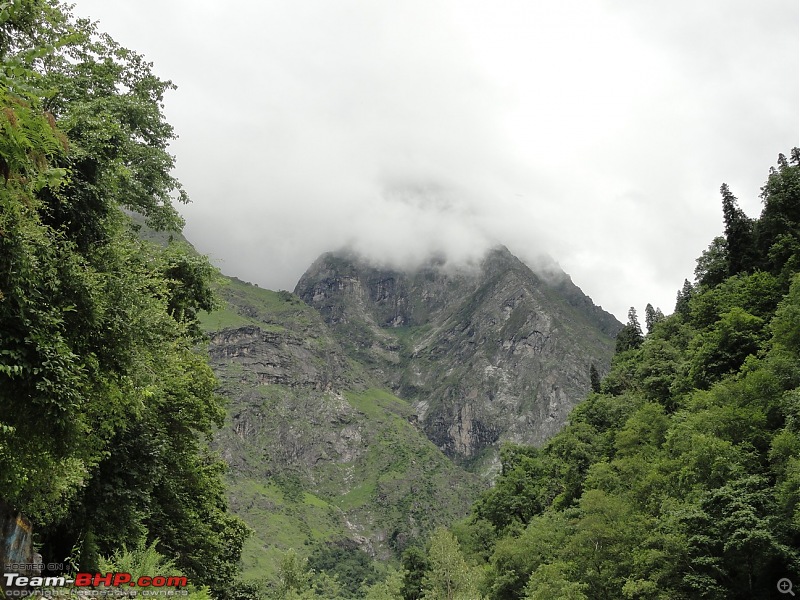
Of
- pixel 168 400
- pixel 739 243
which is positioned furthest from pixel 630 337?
pixel 168 400

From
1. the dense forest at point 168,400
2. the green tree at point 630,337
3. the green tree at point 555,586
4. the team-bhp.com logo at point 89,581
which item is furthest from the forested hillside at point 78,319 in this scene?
the green tree at point 630,337

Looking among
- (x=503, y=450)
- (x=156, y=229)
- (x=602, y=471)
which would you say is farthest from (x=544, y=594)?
(x=503, y=450)

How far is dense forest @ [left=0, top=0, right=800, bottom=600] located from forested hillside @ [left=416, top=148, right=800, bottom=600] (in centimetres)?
18

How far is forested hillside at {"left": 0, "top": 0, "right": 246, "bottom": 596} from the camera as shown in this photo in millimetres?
9836

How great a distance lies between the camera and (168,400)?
78.5ft

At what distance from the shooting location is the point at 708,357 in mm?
47594

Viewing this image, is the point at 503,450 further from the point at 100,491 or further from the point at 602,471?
the point at 100,491

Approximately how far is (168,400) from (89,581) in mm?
9181

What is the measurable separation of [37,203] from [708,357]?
167 ft

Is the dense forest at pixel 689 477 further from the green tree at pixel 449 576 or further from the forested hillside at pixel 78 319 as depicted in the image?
the forested hillside at pixel 78 319

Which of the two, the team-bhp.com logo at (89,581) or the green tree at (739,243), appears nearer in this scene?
the team-bhp.com logo at (89,581)

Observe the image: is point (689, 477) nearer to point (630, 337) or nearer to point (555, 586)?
point (555, 586)

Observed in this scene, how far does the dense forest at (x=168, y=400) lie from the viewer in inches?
414

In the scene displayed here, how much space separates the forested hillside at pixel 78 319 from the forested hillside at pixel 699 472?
27564 mm
